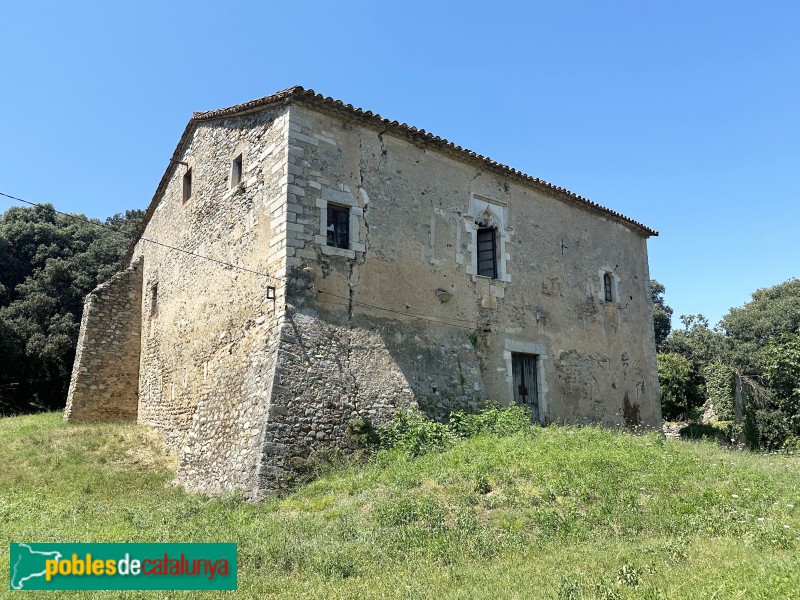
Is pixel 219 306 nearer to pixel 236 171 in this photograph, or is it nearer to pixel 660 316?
pixel 236 171

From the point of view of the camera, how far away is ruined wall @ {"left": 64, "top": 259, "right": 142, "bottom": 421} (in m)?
17.2

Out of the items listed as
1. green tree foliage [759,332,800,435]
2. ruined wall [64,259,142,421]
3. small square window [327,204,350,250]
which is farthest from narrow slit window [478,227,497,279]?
ruined wall [64,259,142,421]

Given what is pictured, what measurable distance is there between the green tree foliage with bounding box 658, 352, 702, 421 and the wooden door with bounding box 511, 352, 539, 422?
12.1 meters

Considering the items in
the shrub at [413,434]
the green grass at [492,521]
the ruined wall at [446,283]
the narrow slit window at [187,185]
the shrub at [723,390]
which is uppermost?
the narrow slit window at [187,185]

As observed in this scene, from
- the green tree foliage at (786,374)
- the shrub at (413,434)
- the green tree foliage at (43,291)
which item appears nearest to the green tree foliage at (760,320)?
the green tree foliage at (786,374)

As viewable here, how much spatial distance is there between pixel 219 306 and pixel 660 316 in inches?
1548

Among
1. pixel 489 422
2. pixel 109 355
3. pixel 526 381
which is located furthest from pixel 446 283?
pixel 109 355

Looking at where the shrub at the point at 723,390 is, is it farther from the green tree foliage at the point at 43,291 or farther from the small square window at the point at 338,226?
the green tree foliage at the point at 43,291

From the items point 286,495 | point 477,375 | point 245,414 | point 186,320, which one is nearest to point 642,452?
point 477,375

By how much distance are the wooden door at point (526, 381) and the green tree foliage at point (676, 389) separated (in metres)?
12.1

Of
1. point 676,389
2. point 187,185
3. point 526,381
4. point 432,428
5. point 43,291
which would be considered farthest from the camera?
point 43,291

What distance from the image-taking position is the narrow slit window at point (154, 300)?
17.8m

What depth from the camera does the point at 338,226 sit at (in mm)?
12070

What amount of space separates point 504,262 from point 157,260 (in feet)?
34.2
